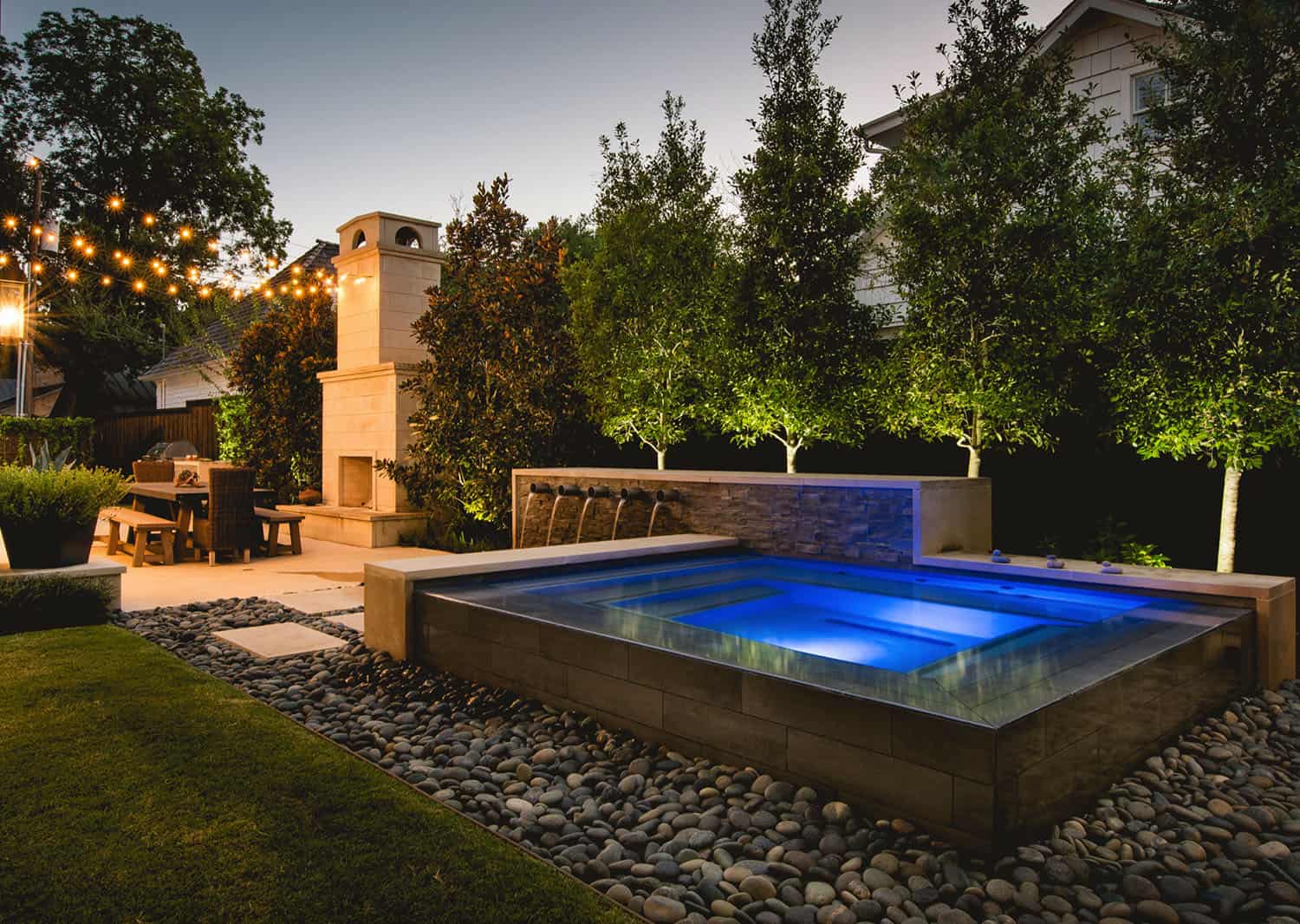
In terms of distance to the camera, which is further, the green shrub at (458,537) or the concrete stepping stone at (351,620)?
the green shrub at (458,537)

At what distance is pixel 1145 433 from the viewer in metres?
5.36

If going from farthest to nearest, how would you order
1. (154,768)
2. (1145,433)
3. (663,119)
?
1. (663,119)
2. (1145,433)
3. (154,768)

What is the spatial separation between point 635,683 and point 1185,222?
4.20 m

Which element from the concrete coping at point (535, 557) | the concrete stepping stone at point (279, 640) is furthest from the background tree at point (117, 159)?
the concrete coping at point (535, 557)

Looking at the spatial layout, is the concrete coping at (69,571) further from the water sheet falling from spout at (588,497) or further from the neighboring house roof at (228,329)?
the neighboring house roof at (228,329)

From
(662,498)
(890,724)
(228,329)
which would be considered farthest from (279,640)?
(228,329)

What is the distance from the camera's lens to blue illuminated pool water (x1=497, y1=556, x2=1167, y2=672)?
3.71 meters

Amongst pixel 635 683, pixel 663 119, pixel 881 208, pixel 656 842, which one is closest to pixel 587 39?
pixel 663 119

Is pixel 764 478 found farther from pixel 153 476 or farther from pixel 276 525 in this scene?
pixel 153 476

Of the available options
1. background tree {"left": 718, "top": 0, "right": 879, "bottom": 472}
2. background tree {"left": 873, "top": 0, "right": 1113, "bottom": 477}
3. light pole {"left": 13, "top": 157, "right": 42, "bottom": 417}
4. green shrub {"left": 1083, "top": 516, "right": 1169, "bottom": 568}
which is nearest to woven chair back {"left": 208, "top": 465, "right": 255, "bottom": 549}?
background tree {"left": 718, "top": 0, "right": 879, "bottom": 472}

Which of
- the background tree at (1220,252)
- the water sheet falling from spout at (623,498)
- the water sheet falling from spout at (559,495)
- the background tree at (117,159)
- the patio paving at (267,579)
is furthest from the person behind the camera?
the background tree at (117,159)

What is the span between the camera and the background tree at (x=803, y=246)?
6.85 metres

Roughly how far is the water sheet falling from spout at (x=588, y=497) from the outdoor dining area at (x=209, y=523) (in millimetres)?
3202

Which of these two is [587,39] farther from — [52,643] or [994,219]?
[52,643]
